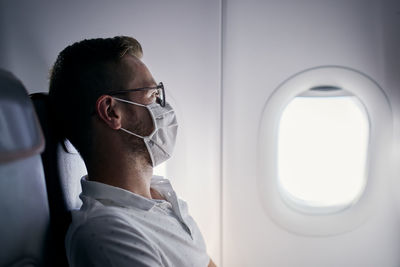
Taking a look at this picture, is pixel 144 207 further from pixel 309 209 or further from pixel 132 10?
pixel 309 209

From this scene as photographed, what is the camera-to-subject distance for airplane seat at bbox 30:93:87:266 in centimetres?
89

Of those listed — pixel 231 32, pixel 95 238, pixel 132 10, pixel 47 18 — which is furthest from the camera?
pixel 231 32

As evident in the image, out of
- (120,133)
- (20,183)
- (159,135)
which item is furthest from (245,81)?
(20,183)

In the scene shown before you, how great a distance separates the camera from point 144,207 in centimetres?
106

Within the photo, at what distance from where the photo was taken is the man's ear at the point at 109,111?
107cm

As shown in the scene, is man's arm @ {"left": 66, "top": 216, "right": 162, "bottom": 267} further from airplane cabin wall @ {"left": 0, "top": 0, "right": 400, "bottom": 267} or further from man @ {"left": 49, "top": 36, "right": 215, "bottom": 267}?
airplane cabin wall @ {"left": 0, "top": 0, "right": 400, "bottom": 267}

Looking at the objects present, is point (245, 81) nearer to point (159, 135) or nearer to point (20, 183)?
point (159, 135)

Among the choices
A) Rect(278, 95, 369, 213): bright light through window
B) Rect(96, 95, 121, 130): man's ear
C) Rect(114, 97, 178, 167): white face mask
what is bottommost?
Rect(278, 95, 369, 213): bright light through window

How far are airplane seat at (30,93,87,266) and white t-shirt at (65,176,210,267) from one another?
0.05 m

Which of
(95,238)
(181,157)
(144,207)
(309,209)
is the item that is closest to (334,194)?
(309,209)

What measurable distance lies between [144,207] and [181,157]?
0.77 metres

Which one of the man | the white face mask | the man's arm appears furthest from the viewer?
the white face mask

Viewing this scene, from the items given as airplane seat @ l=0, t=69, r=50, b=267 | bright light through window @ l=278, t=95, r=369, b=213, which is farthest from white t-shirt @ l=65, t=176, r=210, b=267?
bright light through window @ l=278, t=95, r=369, b=213

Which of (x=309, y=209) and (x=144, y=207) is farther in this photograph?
(x=309, y=209)
